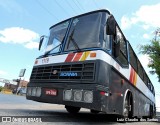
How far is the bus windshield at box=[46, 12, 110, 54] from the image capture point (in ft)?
23.2

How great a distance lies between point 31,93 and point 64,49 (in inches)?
66.0

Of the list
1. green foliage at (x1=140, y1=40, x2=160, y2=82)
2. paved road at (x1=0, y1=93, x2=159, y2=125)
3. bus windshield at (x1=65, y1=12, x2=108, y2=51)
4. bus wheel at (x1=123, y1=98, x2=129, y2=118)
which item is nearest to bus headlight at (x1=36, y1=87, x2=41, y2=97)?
paved road at (x1=0, y1=93, x2=159, y2=125)

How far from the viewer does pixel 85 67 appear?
6758 millimetres

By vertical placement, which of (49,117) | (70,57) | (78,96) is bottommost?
(49,117)

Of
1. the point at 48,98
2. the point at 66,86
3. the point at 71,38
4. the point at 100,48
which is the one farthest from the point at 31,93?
the point at 100,48

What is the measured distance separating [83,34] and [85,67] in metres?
1.15

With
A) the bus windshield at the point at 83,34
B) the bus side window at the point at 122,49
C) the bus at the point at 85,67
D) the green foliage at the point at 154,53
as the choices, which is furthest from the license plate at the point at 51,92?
the green foliage at the point at 154,53

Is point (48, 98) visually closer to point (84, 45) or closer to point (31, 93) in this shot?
point (31, 93)

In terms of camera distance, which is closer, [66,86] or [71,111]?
[66,86]

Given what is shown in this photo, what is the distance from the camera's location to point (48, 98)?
726 centimetres

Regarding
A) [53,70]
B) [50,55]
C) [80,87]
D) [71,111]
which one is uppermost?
[50,55]

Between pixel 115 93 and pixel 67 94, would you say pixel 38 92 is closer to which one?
pixel 67 94

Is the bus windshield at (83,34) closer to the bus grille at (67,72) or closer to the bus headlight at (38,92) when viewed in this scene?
the bus grille at (67,72)

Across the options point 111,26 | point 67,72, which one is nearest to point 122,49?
point 111,26
